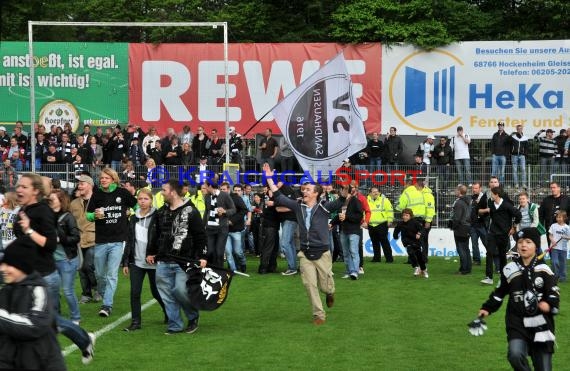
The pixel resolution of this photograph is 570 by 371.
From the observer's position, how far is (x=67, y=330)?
8781 mm

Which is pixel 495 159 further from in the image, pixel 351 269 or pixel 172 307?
pixel 172 307

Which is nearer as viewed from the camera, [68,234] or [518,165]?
[68,234]

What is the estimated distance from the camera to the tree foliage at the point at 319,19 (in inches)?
1313

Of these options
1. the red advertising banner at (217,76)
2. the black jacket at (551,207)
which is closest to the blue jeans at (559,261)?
the black jacket at (551,207)

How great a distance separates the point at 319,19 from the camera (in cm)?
3969

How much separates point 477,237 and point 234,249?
5403 millimetres

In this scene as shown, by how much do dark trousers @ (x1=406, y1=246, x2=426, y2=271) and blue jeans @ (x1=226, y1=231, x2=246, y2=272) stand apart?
3.35 meters

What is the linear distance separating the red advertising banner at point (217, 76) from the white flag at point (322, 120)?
10.2 meters

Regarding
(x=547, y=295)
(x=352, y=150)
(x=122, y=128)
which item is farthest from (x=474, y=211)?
(x=122, y=128)

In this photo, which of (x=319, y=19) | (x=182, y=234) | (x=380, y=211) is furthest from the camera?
(x=319, y=19)

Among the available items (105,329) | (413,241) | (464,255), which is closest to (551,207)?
(464,255)

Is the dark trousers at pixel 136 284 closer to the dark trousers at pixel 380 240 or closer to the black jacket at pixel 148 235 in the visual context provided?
the black jacket at pixel 148 235

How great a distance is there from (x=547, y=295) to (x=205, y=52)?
24196mm

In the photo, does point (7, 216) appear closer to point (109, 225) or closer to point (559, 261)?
point (109, 225)
